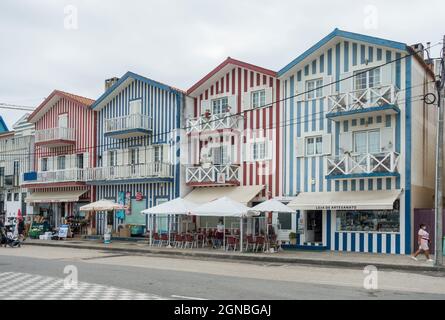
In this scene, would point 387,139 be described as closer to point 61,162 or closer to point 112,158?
point 112,158

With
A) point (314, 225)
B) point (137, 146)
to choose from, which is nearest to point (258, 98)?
point (314, 225)

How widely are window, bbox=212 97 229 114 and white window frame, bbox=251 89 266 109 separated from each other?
1.51m

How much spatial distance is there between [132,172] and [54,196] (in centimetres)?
742

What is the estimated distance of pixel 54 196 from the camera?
34906 mm

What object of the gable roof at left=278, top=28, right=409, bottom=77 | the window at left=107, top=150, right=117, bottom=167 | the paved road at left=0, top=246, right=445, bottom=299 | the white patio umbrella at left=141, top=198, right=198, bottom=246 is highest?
the gable roof at left=278, top=28, right=409, bottom=77

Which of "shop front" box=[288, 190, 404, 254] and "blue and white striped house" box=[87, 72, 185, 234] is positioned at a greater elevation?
"blue and white striped house" box=[87, 72, 185, 234]

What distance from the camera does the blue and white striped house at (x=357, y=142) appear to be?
864 inches

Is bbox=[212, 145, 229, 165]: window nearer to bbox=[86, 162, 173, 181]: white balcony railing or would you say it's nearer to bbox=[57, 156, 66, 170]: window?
bbox=[86, 162, 173, 181]: white balcony railing

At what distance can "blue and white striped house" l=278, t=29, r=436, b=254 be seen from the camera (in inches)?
864

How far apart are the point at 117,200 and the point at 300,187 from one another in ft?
40.2

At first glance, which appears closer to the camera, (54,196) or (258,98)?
(258,98)

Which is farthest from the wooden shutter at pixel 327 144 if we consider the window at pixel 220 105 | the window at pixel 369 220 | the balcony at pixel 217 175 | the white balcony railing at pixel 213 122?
the window at pixel 220 105

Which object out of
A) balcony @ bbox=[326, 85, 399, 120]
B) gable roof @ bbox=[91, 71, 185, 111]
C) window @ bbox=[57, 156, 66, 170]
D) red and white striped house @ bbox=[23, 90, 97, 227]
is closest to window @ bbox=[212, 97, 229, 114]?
gable roof @ bbox=[91, 71, 185, 111]

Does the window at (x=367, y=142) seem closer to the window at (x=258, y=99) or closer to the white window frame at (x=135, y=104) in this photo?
the window at (x=258, y=99)
